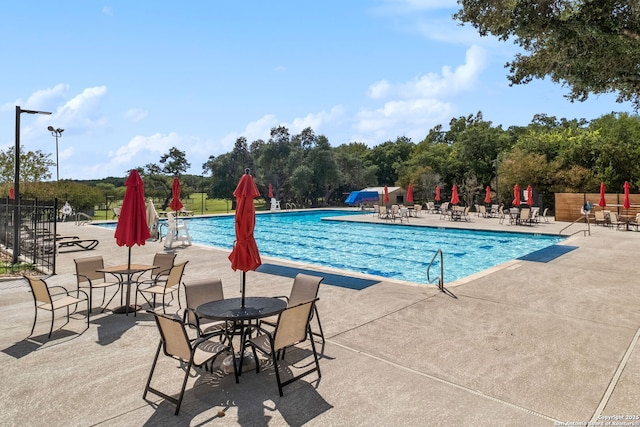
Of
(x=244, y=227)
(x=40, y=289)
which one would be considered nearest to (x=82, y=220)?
(x=40, y=289)

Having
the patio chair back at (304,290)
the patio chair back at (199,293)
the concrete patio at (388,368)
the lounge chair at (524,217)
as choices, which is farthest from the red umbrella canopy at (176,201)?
the lounge chair at (524,217)

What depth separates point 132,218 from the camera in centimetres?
614

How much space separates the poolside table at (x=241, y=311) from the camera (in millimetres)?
3807

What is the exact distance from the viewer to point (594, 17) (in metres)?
6.93

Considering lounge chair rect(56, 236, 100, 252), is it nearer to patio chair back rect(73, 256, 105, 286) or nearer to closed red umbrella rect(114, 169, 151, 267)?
patio chair back rect(73, 256, 105, 286)

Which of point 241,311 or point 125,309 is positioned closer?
point 241,311

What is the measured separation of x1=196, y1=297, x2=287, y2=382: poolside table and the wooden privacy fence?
2102cm

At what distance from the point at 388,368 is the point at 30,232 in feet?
41.3

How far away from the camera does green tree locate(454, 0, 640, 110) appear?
6.95 metres

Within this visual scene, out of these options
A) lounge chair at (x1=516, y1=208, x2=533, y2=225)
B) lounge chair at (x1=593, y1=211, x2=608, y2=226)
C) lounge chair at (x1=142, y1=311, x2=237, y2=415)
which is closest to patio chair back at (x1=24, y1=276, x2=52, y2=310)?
lounge chair at (x1=142, y1=311, x2=237, y2=415)

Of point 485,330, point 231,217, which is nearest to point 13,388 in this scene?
point 485,330

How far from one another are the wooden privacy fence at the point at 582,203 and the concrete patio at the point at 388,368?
16.6 metres

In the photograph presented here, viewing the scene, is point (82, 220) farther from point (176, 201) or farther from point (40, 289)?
point (40, 289)

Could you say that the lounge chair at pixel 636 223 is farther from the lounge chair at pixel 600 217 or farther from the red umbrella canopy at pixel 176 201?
the red umbrella canopy at pixel 176 201
